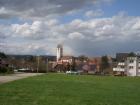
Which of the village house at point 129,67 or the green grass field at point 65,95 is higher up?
the village house at point 129,67

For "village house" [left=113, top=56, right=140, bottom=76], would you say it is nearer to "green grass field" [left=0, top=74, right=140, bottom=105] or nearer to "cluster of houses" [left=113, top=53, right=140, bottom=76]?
"cluster of houses" [left=113, top=53, right=140, bottom=76]

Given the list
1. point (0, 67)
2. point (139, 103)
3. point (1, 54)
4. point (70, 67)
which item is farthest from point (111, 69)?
point (139, 103)

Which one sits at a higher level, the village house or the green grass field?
the village house

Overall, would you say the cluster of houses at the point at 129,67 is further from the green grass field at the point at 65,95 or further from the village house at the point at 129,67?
the green grass field at the point at 65,95

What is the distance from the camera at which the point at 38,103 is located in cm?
1659

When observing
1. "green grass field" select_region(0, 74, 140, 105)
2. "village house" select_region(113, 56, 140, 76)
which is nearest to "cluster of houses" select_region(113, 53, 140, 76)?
"village house" select_region(113, 56, 140, 76)

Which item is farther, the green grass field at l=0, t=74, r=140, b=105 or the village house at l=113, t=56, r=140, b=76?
the village house at l=113, t=56, r=140, b=76

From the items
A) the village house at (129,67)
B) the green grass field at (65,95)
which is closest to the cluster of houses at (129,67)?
the village house at (129,67)

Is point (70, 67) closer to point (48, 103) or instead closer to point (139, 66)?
point (139, 66)

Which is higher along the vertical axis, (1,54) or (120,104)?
(1,54)

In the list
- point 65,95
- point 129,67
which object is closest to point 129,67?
point 129,67

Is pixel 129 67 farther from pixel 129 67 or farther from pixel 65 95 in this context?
pixel 65 95

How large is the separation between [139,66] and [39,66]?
139ft

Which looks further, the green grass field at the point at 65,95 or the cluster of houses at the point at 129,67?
the cluster of houses at the point at 129,67
